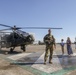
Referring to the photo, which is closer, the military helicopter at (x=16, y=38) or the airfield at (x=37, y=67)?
the airfield at (x=37, y=67)

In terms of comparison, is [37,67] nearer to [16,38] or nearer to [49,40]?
[49,40]

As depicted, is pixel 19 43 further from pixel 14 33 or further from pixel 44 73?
pixel 44 73

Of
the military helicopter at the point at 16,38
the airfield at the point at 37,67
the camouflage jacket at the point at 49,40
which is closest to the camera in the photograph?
the airfield at the point at 37,67

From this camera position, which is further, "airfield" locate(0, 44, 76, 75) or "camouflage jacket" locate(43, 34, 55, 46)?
"camouflage jacket" locate(43, 34, 55, 46)

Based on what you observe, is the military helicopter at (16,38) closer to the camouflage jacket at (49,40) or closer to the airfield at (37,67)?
the airfield at (37,67)

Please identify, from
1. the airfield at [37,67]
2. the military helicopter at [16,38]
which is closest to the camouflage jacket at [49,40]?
the airfield at [37,67]

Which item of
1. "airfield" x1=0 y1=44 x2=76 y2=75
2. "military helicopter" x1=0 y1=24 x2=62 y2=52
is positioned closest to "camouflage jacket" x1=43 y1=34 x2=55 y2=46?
"airfield" x1=0 y1=44 x2=76 y2=75

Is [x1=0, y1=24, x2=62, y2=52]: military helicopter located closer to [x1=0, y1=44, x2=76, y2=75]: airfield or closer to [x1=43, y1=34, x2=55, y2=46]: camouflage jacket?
[x1=0, y1=44, x2=76, y2=75]: airfield

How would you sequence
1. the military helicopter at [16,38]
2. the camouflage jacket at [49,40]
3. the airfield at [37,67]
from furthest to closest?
the military helicopter at [16,38]
the camouflage jacket at [49,40]
the airfield at [37,67]

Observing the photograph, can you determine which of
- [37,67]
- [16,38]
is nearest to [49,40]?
[37,67]

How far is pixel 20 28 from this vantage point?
19.4 meters

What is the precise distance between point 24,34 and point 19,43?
1.17 meters

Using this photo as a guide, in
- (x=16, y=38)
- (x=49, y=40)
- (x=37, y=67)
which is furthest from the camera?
(x=16, y=38)

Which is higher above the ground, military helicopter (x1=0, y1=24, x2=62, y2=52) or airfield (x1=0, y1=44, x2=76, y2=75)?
military helicopter (x1=0, y1=24, x2=62, y2=52)
